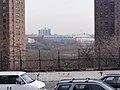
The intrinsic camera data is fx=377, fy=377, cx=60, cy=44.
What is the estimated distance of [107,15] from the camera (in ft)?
404

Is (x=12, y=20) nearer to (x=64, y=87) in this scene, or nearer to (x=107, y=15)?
(x=107, y=15)

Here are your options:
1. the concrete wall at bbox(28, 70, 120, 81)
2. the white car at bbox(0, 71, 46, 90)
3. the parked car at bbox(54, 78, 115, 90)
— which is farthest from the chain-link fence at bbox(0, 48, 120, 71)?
the parked car at bbox(54, 78, 115, 90)

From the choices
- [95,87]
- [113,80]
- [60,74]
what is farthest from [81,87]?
[60,74]

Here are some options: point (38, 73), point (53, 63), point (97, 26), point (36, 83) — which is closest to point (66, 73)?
point (38, 73)

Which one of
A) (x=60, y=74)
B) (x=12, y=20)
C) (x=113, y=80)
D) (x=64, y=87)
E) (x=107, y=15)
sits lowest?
(x=60, y=74)

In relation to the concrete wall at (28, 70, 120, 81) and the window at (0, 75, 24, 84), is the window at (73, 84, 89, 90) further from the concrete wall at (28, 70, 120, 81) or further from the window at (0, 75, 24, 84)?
the concrete wall at (28, 70, 120, 81)

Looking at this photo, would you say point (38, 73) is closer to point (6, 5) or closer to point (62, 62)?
point (62, 62)

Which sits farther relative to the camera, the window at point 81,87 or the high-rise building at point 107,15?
the high-rise building at point 107,15

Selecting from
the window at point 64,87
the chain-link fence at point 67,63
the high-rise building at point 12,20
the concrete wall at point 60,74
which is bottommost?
the concrete wall at point 60,74

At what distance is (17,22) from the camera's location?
12562 cm

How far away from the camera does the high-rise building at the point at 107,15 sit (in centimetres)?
11269

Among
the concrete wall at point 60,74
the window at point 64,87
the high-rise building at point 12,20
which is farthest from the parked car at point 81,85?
the high-rise building at point 12,20

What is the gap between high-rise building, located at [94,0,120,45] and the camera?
370ft

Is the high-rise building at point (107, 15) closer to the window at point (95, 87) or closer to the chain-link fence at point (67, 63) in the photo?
the chain-link fence at point (67, 63)
